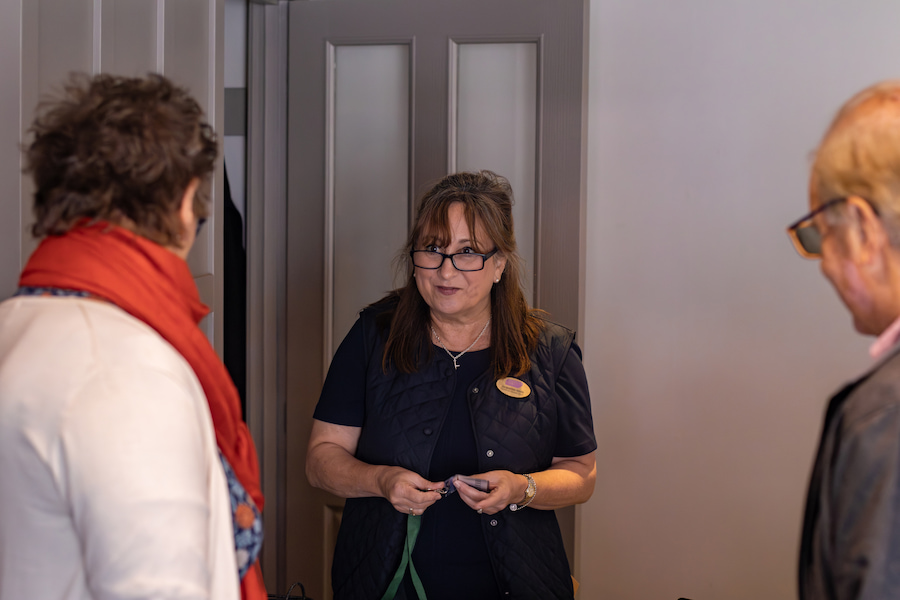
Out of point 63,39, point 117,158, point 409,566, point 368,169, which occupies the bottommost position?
point 409,566

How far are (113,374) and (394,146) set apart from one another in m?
2.01

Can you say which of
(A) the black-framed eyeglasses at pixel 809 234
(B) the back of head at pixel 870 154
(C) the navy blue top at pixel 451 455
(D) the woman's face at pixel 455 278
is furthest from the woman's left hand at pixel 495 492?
Answer: (B) the back of head at pixel 870 154

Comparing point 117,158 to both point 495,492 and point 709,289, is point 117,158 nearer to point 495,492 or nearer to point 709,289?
point 495,492

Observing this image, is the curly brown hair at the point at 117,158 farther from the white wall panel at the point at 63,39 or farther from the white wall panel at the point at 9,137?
the white wall panel at the point at 63,39

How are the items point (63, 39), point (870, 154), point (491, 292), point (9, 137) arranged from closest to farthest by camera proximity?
1. point (870, 154)
2. point (9, 137)
3. point (63, 39)
4. point (491, 292)

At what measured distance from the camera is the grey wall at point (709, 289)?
2598 mm

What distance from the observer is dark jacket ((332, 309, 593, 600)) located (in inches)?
68.6

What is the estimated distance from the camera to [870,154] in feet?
3.02

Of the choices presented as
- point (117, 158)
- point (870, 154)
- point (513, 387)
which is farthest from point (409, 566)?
point (870, 154)

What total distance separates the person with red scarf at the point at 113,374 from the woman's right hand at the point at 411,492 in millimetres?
687

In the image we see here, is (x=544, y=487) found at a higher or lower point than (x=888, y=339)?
lower

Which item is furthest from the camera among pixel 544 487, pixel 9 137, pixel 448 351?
pixel 448 351

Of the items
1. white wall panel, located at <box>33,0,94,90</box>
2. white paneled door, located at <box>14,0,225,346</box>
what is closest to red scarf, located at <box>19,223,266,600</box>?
white paneled door, located at <box>14,0,225,346</box>

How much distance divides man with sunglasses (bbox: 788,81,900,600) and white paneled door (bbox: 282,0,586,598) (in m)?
1.59
